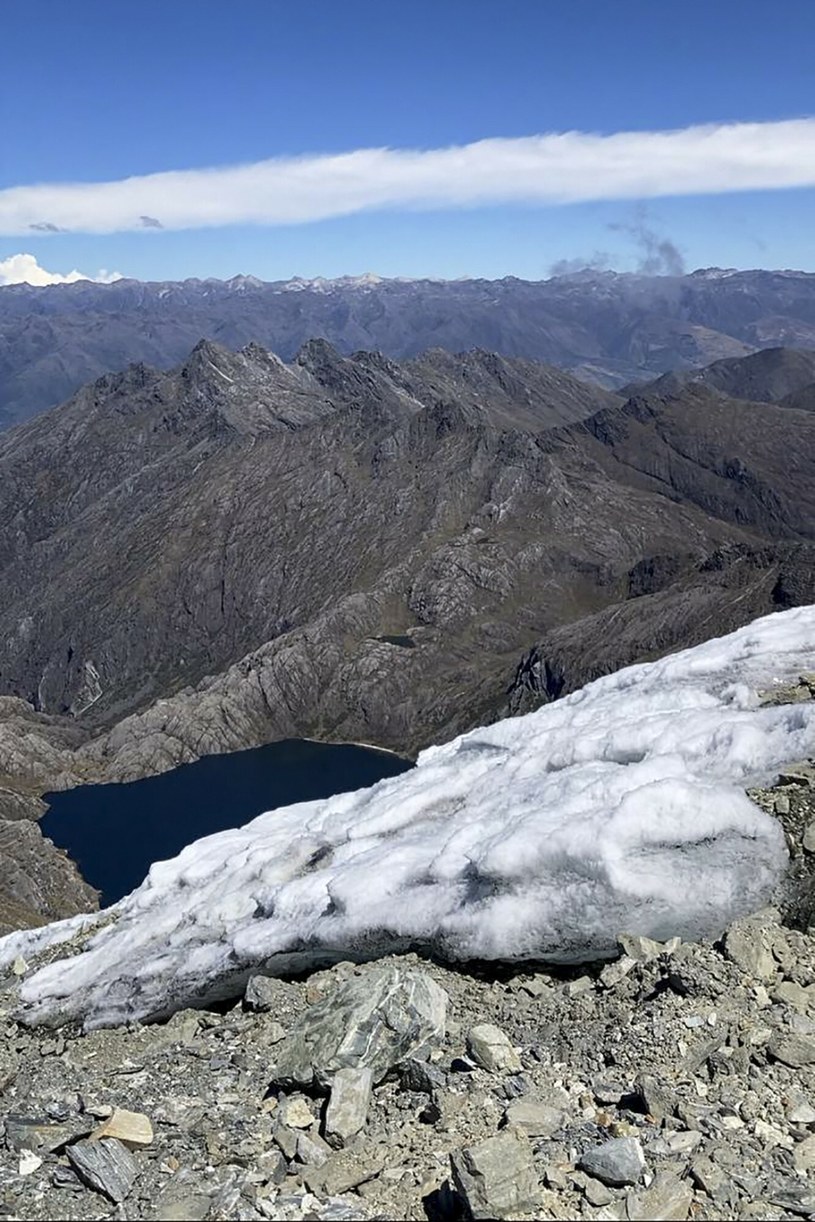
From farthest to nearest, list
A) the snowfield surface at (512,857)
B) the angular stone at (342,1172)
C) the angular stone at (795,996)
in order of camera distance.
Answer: the snowfield surface at (512,857) < the angular stone at (795,996) < the angular stone at (342,1172)

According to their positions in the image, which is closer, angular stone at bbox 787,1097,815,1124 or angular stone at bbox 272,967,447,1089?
angular stone at bbox 787,1097,815,1124

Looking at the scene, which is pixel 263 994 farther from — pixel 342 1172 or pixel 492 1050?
pixel 342 1172

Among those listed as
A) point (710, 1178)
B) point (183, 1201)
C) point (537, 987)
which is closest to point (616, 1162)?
point (710, 1178)

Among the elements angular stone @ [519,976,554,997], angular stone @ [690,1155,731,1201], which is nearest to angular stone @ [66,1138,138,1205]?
angular stone @ [519,976,554,997]

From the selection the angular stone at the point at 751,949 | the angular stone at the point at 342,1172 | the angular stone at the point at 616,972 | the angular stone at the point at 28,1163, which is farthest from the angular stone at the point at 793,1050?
the angular stone at the point at 28,1163

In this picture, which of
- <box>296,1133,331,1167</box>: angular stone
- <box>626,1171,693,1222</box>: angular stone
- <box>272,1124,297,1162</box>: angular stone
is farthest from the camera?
<box>272,1124,297,1162</box>: angular stone

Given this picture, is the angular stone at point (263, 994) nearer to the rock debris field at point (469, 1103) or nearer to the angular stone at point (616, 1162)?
the rock debris field at point (469, 1103)

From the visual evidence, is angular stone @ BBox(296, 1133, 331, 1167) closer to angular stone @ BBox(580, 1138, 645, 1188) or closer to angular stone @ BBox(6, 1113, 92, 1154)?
angular stone @ BBox(6, 1113, 92, 1154)
